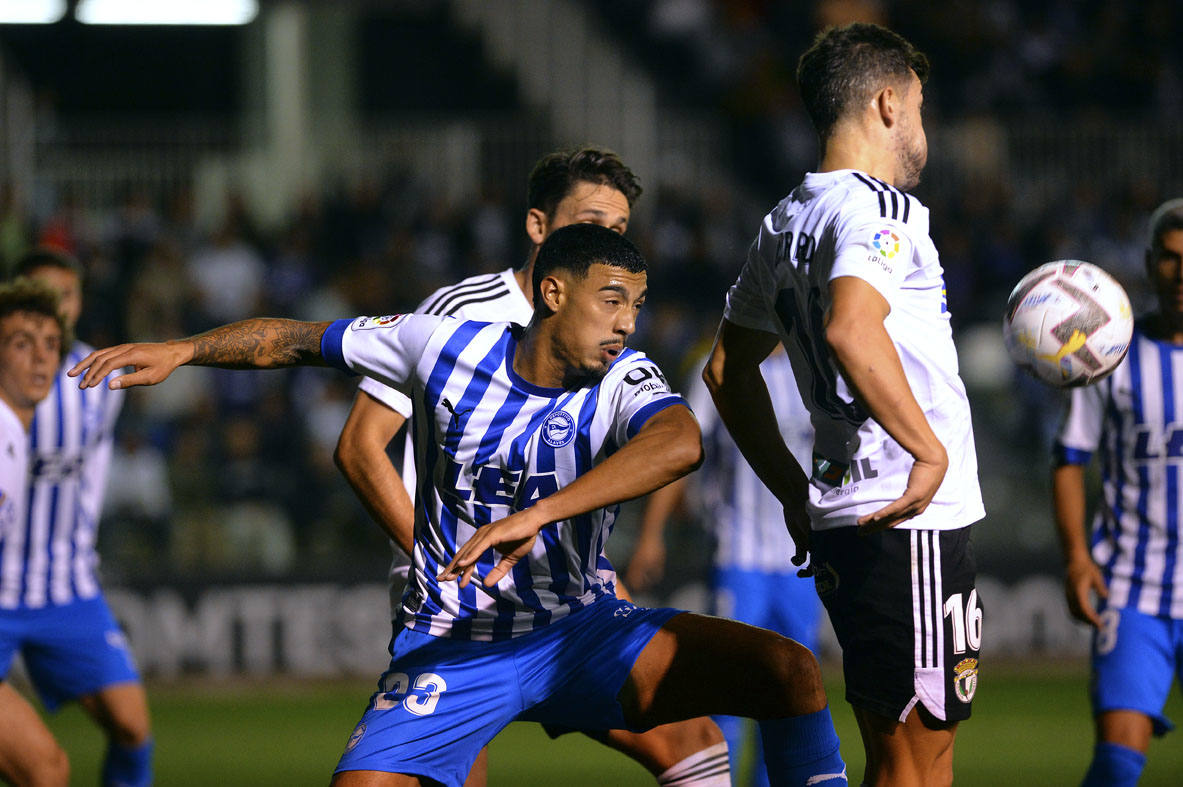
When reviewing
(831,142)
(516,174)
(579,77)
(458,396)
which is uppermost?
(579,77)

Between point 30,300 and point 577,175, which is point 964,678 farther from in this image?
point 30,300

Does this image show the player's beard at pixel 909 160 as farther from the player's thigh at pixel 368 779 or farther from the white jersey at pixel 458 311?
the player's thigh at pixel 368 779

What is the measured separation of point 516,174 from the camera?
49.3 ft

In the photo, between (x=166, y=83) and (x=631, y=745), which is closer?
(x=631, y=745)

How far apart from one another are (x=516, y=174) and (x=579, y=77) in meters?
2.13

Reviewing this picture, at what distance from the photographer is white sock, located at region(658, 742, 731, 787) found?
4539mm

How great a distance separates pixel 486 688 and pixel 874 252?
1564 millimetres

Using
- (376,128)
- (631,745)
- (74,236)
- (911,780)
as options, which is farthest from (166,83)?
(911,780)

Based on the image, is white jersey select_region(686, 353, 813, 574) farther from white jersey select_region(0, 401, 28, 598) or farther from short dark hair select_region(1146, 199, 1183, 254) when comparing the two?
white jersey select_region(0, 401, 28, 598)

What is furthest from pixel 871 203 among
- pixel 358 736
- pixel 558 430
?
pixel 358 736

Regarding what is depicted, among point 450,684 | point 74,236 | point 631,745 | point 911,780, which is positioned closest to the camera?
point 911,780

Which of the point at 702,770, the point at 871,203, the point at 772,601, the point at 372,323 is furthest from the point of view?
the point at 772,601

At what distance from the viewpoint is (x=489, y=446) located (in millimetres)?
4000

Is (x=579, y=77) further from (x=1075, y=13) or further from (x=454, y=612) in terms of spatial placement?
(x=454, y=612)
